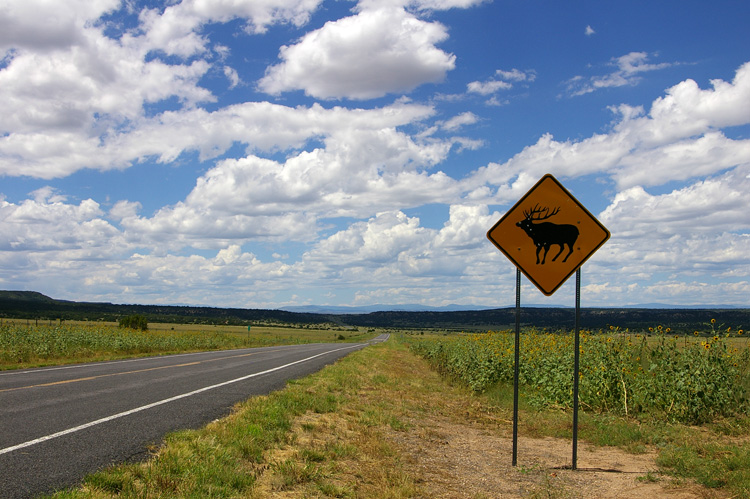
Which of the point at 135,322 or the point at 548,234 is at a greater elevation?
the point at 548,234

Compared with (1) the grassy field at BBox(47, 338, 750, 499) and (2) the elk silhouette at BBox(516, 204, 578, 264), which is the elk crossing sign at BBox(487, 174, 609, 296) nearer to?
(2) the elk silhouette at BBox(516, 204, 578, 264)

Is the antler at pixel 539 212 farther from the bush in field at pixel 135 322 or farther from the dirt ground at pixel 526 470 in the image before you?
the bush in field at pixel 135 322

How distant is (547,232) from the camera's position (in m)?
6.93

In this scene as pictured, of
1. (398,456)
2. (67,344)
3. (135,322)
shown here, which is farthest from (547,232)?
(135,322)

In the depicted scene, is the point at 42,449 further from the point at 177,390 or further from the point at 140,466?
the point at 177,390

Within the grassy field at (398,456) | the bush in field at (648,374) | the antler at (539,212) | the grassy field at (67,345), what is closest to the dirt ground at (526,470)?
the grassy field at (398,456)

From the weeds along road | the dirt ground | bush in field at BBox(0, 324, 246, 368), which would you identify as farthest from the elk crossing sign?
bush in field at BBox(0, 324, 246, 368)

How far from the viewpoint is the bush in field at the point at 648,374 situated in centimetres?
910

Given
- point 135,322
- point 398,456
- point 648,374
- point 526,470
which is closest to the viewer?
point 526,470

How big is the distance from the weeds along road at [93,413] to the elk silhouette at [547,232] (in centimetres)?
530

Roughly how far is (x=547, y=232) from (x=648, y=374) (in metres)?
4.87

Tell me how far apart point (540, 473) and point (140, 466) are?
178 inches

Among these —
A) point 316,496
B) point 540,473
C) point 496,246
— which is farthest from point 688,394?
point 316,496

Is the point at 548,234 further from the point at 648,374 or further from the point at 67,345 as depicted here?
the point at 67,345
